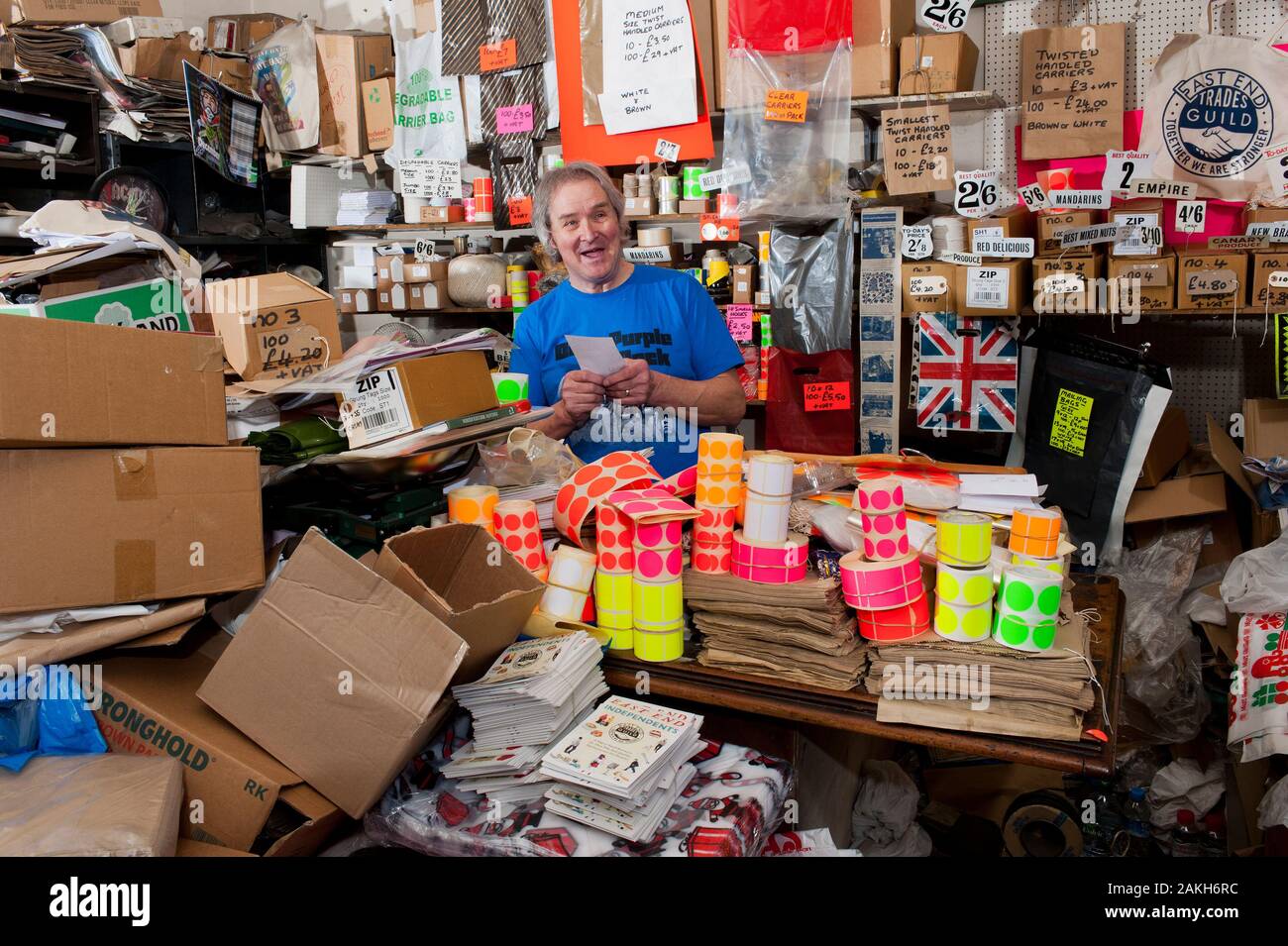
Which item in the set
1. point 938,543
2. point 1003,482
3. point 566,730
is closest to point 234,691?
point 566,730

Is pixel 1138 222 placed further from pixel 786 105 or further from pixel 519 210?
pixel 519 210

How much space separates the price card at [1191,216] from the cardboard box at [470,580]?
2.52 meters

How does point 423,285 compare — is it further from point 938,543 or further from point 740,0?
point 938,543

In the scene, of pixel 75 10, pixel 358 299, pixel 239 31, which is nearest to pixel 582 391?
pixel 358 299

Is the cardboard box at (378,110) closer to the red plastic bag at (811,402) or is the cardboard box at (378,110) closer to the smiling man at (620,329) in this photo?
the smiling man at (620,329)

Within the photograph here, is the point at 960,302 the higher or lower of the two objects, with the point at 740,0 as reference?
lower

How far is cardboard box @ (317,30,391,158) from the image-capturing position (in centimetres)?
448

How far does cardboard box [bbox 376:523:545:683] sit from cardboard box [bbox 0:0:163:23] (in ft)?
12.7

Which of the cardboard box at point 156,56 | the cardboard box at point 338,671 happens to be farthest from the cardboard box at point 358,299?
the cardboard box at point 338,671

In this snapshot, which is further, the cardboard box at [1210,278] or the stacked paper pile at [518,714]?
the cardboard box at [1210,278]

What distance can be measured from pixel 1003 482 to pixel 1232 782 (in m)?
1.51

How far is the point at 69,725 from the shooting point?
4.45 feet

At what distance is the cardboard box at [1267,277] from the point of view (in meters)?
2.54

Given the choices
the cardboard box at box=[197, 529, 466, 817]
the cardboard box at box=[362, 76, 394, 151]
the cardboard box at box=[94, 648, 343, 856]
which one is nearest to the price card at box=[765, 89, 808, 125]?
the cardboard box at box=[362, 76, 394, 151]
